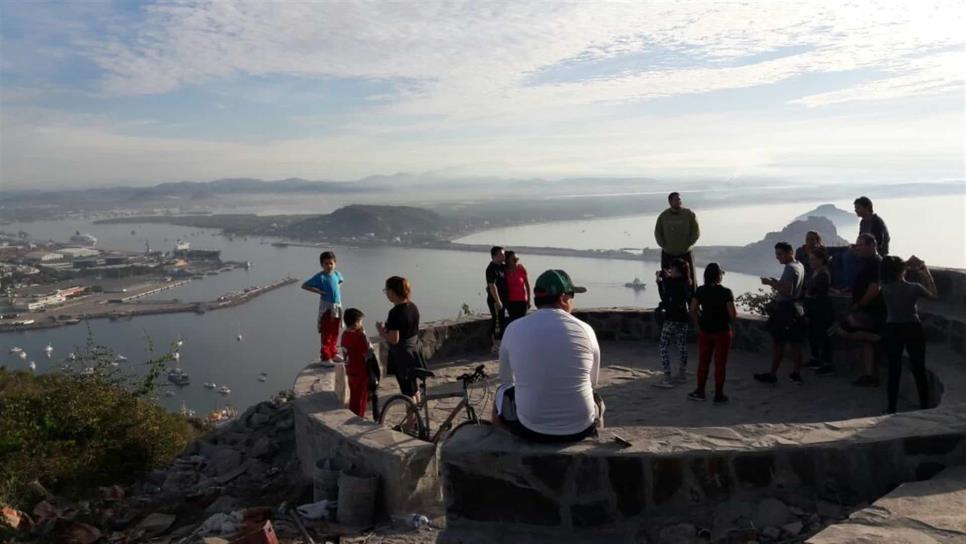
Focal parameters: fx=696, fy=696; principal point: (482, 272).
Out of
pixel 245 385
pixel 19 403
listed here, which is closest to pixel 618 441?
pixel 19 403

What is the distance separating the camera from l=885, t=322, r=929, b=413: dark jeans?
5.70m

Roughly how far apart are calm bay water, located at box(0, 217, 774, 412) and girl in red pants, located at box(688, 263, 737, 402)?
2212 cm

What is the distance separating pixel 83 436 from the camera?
834cm

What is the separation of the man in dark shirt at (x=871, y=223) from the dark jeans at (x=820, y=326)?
1104 millimetres

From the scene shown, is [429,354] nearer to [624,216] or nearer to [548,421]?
[548,421]

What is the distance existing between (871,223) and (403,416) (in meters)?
5.81

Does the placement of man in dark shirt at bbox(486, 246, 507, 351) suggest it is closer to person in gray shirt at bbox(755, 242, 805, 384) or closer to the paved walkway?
the paved walkway

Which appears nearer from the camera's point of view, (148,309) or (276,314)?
(276,314)

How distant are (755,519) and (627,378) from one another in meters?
4.51

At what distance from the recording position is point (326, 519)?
4.78m

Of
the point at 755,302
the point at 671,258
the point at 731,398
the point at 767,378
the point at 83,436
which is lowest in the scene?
the point at 83,436

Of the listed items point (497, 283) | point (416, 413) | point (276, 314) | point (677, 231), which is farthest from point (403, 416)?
point (276, 314)

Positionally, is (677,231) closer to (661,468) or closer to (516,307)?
(516,307)

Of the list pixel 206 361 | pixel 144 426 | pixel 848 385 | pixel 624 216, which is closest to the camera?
pixel 848 385
